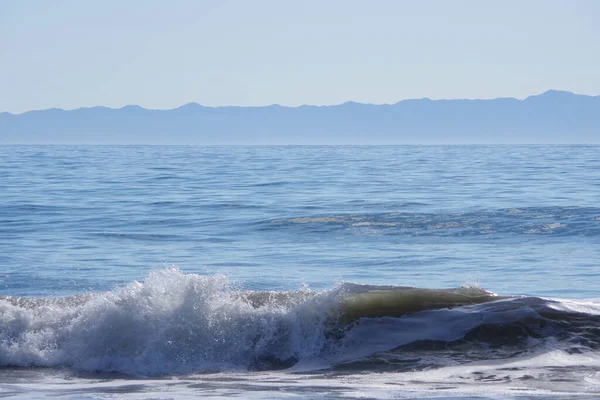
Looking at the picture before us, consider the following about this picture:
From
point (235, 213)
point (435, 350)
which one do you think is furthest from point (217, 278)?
point (235, 213)

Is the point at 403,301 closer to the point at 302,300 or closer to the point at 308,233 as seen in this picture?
the point at 302,300

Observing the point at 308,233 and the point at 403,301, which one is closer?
the point at 403,301

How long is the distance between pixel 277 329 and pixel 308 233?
9328 mm

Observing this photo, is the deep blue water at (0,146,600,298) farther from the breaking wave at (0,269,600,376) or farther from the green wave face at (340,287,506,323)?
the breaking wave at (0,269,600,376)

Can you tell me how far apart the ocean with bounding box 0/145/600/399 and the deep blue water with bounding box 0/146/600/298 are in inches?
2.9

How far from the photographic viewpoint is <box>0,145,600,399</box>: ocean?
8.57m

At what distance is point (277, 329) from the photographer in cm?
993

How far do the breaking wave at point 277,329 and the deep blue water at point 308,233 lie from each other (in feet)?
7.67

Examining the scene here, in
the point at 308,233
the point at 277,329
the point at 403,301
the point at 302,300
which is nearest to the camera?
the point at 277,329

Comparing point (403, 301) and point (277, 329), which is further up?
point (403, 301)

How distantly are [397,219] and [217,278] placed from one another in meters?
10.8

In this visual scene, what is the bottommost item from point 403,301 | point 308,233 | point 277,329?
point 308,233

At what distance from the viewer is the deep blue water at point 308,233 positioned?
13.9 metres

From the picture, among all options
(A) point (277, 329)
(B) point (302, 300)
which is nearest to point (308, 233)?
(B) point (302, 300)
